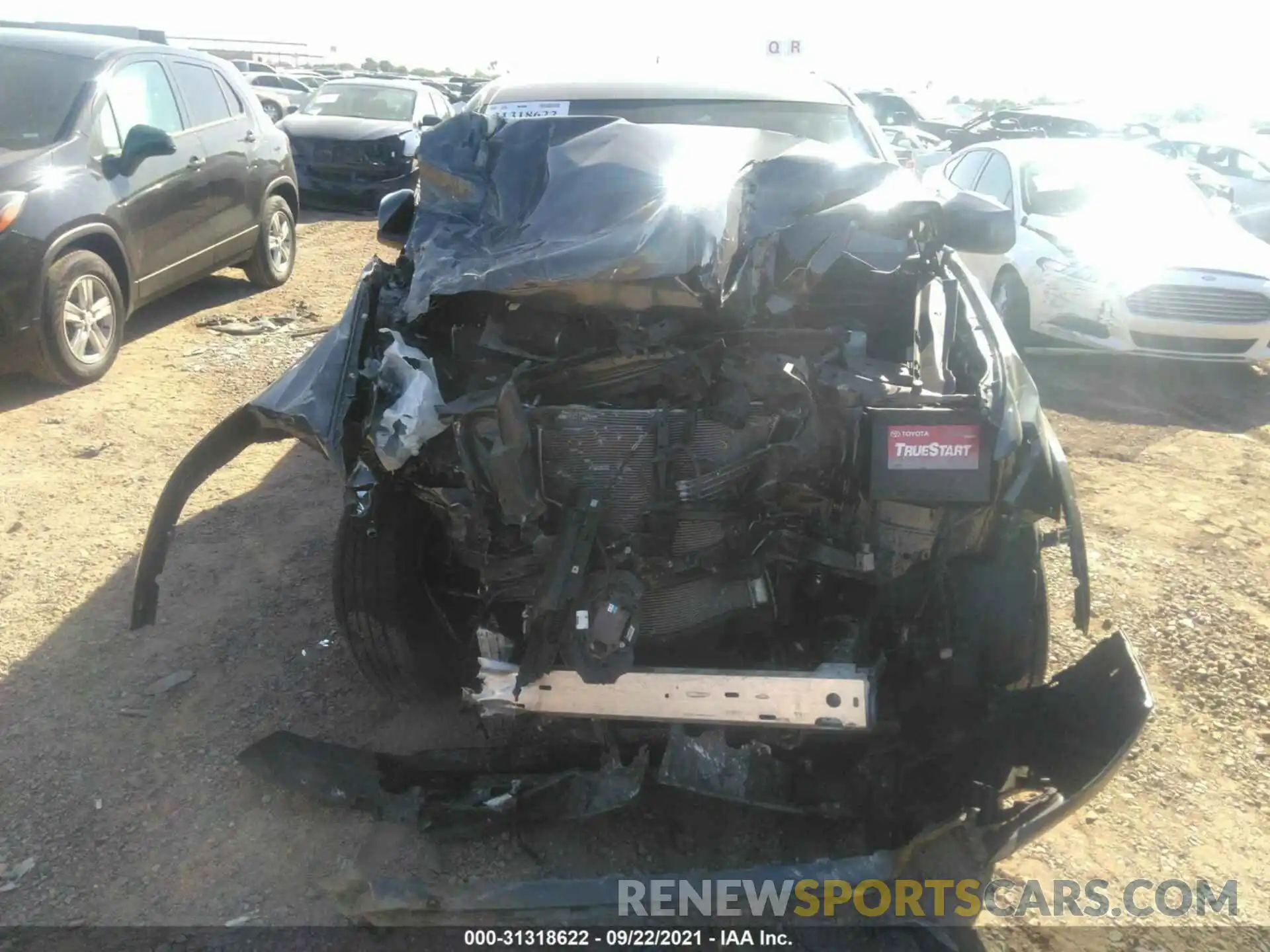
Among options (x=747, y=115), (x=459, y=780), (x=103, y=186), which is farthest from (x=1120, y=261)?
(x=103, y=186)

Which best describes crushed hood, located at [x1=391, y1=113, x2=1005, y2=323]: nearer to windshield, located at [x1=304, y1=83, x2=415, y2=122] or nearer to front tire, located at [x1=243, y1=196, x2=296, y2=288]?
front tire, located at [x1=243, y1=196, x2=296, y2=288]

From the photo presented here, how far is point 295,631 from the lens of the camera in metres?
3.60

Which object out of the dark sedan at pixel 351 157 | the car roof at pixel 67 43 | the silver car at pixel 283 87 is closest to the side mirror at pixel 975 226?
the car roof at pixel 67 43

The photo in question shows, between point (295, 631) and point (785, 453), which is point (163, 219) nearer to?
point (295, 631)

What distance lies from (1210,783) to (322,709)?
2840 mm

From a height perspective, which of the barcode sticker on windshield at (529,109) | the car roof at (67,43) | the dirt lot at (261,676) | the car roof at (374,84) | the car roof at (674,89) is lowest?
the dirt lot at (261,676)

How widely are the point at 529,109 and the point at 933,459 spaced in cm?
280

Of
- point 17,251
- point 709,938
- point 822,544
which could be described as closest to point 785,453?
point 822,544

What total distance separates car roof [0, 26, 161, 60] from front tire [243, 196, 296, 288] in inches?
61.0

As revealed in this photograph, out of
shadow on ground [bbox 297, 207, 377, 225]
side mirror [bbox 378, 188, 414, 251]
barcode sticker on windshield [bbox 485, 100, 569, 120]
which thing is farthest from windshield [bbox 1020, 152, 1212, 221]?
shadow on ground [bbox 297, 207, 377, 225]

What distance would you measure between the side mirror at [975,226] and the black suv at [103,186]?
4797mm
